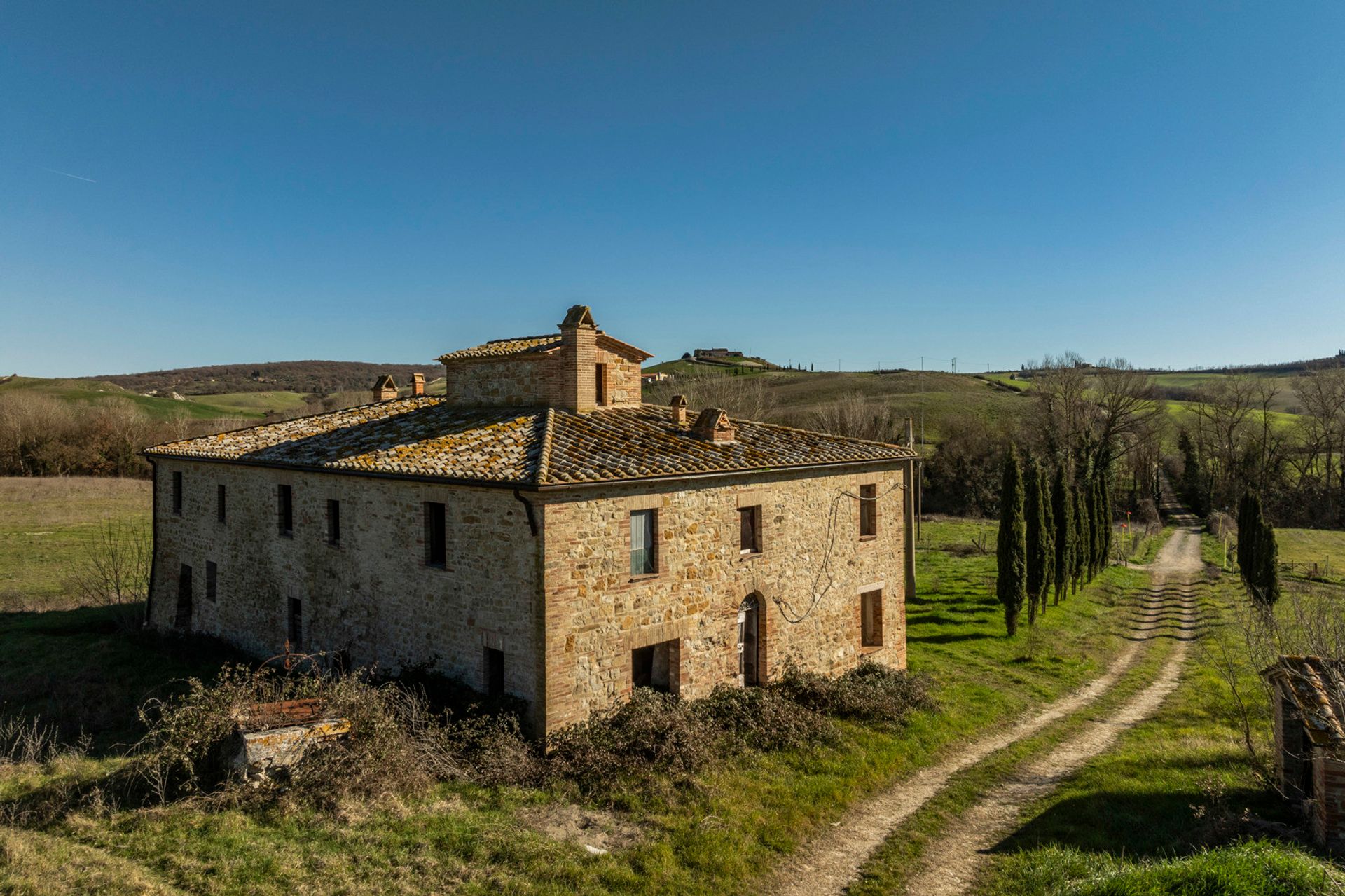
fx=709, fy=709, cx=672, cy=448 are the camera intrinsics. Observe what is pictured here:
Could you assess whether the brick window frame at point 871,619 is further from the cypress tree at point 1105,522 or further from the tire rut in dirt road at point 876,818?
the cypress tree at point 1105,522

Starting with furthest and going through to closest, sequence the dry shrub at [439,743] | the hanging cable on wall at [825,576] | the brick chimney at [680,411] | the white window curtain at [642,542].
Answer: the brick chimney at [680,411] < the hanging cable on wall at [825,576] < the white window curtain at [642,542] < the dry shrub at [439,743]

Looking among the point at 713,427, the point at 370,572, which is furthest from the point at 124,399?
the point at 713,427

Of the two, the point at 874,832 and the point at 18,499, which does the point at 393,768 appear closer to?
the point at 874,832

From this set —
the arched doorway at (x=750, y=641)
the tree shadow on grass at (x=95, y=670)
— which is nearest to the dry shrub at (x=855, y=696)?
the arched doorway at (x=750, y=641)

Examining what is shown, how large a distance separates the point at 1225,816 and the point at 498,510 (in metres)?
11.2

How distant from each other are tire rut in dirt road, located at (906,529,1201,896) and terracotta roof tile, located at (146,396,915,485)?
22.8 ft

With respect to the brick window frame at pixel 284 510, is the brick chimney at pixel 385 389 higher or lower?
higher

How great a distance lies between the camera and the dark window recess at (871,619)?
1744 cm

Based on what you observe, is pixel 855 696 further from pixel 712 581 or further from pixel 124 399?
pixel 124 399

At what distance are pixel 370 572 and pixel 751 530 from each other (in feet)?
25.3

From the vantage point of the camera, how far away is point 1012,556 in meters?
23.8

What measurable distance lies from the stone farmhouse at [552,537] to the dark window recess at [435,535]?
0.13 feet

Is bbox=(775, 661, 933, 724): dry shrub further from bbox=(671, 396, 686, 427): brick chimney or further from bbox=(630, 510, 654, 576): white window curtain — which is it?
bbox=(671, 396, 686, 427): brick chimney

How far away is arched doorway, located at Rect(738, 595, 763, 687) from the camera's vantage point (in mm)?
14656
